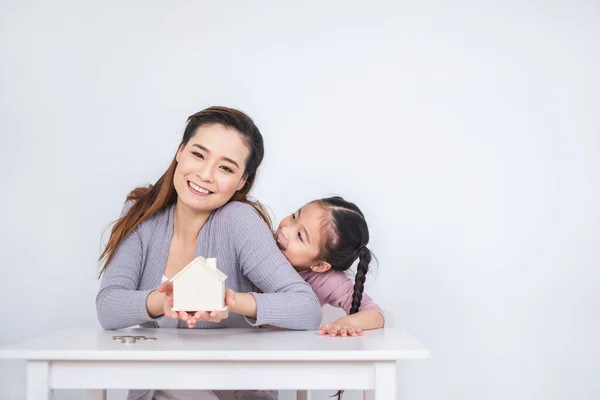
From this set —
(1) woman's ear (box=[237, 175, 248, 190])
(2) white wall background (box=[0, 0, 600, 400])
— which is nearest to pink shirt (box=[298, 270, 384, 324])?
(1) woman's ear (box=[237, 175, 248, 190])

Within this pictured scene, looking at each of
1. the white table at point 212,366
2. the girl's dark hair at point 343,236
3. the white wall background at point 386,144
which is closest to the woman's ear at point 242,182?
the girl's dark hair at point 343,236

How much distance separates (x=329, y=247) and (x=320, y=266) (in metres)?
0.07

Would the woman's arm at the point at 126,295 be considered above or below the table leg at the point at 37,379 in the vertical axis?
above

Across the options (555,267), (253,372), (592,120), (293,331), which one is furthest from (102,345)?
(592,120)

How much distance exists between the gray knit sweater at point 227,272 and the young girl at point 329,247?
175 mm

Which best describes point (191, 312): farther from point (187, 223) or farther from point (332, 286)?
point (332, 286)

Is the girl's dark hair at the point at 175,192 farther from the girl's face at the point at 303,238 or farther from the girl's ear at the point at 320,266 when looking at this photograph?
the girl's ear at the point at 320,266

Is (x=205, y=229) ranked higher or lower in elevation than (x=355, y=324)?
higher

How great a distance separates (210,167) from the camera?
211 cm

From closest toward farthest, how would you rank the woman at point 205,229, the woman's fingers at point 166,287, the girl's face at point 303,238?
1. the woman's fingers at point 166,287
2. the woman at point 205,229
3. the girl's face at point 303,238

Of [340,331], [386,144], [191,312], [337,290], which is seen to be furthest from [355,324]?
[386,144]

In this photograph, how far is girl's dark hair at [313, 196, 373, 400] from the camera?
2318 mm

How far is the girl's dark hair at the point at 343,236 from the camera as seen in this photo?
91.3 inches

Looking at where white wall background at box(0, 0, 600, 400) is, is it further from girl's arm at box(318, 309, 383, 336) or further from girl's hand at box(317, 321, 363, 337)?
girl's hand at box(317, 321, 363, 337)
